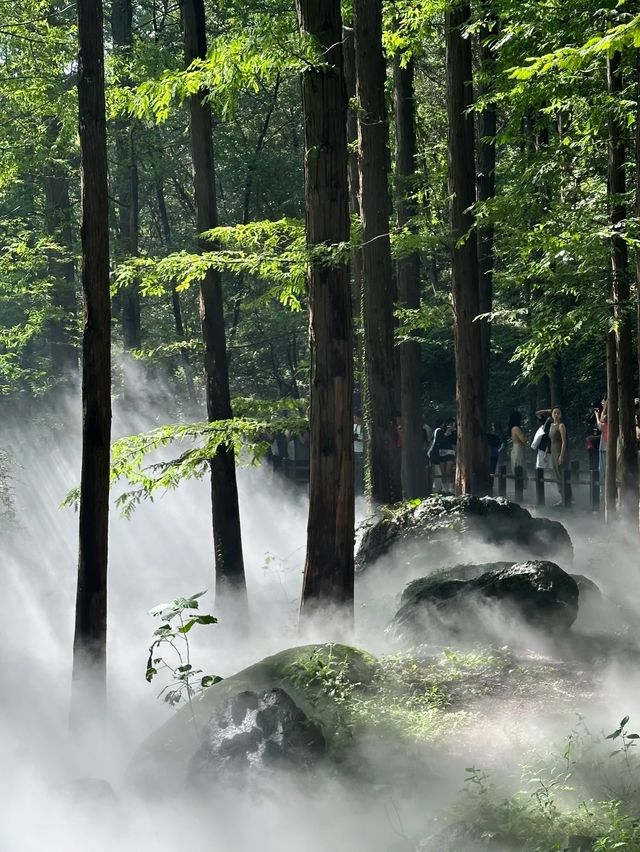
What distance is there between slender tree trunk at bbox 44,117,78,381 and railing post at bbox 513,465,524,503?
1255 cm

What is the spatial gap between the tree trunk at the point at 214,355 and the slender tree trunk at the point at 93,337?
4611 mm

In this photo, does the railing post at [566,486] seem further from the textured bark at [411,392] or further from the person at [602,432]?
the textured bark at [411,392]

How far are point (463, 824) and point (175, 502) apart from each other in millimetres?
21277

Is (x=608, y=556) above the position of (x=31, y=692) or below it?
above

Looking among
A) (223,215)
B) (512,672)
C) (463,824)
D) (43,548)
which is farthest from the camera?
(223,215)

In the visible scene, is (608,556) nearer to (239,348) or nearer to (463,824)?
(463,824)

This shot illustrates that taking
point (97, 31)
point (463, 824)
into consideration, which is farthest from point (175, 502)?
point (463, 824)

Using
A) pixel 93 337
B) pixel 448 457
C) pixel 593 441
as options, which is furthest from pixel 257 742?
pixel 448 457

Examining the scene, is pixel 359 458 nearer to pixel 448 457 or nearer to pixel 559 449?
pixel 448 457

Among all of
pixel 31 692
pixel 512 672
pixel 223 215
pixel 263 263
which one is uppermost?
pixel 223 215

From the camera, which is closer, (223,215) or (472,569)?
(472,569)

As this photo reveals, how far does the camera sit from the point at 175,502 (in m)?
28.2

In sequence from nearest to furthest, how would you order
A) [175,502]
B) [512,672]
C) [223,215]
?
[512,672], [175,502], [223,215]

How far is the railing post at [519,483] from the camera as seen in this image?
23547 mm
